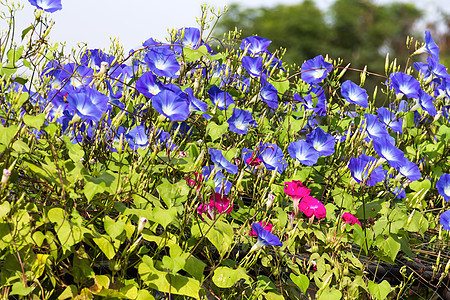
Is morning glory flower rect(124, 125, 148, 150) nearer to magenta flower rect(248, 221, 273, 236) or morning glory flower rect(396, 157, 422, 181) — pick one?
magenta flower rect(248, 221, 273, 236)

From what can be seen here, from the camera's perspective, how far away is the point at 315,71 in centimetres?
269

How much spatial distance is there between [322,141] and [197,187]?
0.79 meters

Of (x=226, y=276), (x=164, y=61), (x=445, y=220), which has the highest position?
(x=164, y=61)

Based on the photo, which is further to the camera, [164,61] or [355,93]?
[355,93]

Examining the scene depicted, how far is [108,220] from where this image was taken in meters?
1.56

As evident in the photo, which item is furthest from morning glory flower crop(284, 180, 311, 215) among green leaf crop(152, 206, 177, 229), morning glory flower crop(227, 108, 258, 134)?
green leaf crop(152, 206, 177, 229)

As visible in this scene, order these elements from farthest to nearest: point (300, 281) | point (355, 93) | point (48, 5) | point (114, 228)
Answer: point (355, 93) → point (48, 5) → point (300, 281) → point (114, 228)

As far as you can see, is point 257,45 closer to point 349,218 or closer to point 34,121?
point 349,218

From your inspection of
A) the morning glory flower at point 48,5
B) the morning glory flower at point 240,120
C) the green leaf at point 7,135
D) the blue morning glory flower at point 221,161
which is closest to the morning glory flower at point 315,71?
the morning glory flower at point 240,120

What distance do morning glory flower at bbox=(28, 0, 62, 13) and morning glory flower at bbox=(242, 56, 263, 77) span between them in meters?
0.83

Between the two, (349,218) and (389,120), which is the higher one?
(389,120)

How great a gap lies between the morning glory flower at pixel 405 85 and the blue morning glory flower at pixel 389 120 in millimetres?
121

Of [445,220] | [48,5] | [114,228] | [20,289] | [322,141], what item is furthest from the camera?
[322,141]

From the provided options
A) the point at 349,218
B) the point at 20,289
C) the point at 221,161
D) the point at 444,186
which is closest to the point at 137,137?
the point at 221,161
